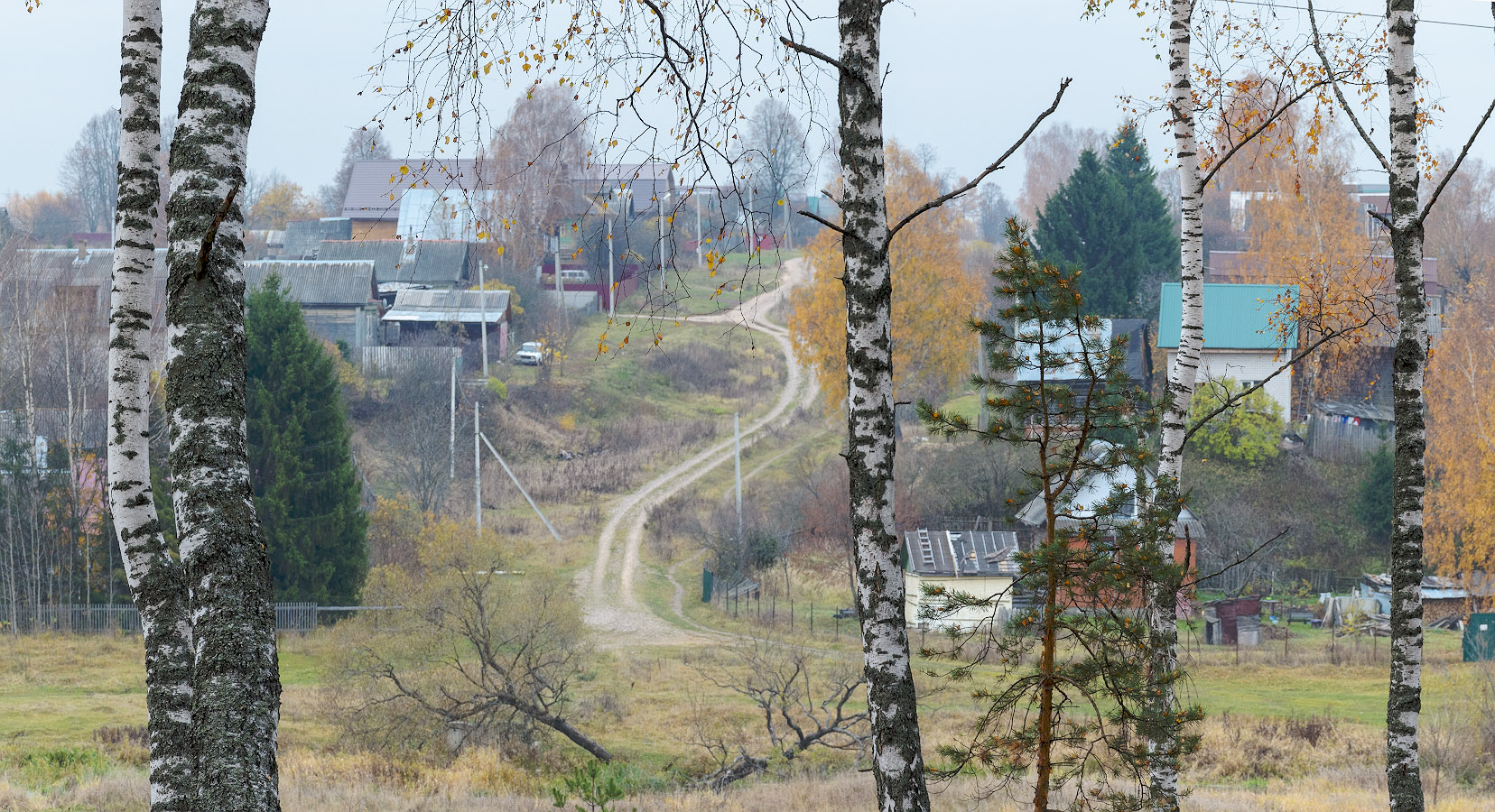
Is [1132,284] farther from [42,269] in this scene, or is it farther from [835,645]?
[42,269]

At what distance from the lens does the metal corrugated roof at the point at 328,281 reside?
151 ft

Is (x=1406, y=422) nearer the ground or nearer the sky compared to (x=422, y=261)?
nearer the ground

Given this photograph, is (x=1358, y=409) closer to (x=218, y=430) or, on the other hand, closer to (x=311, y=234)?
(x=218, y=430)

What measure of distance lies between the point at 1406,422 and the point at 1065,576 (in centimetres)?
282

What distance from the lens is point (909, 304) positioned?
3572 cm

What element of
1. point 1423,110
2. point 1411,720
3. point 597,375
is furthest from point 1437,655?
point 597,375

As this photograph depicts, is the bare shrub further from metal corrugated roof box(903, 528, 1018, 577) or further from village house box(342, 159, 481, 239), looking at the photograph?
metal corrugated roof box(903, 528, 1018, 577)

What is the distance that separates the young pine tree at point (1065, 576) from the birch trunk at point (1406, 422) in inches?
75.0

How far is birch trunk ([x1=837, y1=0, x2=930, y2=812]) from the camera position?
457 centimetres

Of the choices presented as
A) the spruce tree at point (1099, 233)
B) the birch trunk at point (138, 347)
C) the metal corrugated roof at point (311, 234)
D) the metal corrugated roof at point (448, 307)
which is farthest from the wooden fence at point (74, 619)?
the metal corrugated roof at point (311, 234)

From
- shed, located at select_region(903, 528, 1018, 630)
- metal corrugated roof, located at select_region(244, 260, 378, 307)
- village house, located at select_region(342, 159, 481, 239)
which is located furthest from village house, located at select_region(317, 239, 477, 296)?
shed, located at select_region(903, 528, 1018, 630)

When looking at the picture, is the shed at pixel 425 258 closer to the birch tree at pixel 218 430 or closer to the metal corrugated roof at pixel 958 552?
the metal corrugated roof at pixel 958 552

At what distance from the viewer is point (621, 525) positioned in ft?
112

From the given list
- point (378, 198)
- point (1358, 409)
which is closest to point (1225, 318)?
point (1358, 409)
